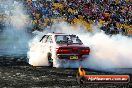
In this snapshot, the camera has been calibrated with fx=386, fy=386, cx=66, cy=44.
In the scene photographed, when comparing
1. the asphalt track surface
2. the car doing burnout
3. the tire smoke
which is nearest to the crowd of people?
the tire smoke

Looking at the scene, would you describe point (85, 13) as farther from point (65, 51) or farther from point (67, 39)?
point (65, 51)

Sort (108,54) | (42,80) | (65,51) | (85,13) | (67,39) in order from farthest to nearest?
(85,13) < (108,54) < (67,39) < (65,51) < (42,80)

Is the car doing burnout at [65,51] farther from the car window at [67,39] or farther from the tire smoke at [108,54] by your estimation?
the tire smoke at [108,54]

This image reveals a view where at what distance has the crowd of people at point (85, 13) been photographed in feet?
130

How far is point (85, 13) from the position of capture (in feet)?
143

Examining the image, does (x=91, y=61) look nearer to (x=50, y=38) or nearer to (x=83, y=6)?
(x=50, y=38)

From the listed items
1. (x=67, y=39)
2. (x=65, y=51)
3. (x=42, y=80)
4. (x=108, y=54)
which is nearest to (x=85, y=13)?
(x=108, y=54)

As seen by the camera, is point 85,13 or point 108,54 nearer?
point 108,54

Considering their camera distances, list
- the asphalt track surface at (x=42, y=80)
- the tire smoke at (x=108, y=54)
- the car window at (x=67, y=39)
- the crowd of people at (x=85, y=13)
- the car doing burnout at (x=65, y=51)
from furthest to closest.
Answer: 1. the crowd of people at (x=85, y=13)
2. the tire smoke at (x=108, y=54)
3. the car window at (x=67, y=39)
4. the car doing burnout at (x=65, y=51)
5. the asphalt track surface at (x=42, y=80)

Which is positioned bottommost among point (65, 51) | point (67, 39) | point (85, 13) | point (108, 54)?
point (108, 54)

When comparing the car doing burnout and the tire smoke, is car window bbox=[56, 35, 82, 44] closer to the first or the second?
the car doing burnout

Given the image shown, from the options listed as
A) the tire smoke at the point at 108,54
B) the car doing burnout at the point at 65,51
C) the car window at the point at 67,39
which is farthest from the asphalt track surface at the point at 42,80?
the tire smoke at the point at 108,54

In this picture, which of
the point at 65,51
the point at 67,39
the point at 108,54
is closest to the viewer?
the point at 65,51

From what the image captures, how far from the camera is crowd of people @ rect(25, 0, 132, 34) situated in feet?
130
